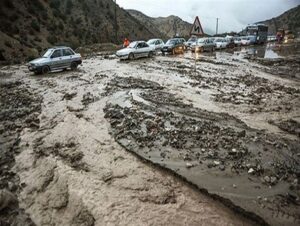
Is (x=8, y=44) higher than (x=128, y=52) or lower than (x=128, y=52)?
higher

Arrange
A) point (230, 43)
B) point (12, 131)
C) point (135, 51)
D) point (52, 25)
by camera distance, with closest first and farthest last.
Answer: point (12, 131) < point (135, 51) < point (52, 25) < point (230, 43)

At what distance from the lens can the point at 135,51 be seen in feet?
82.7

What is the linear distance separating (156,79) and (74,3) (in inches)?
1855

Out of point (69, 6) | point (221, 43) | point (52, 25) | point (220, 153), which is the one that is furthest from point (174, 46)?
point (69, 6)

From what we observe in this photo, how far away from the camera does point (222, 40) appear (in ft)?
141

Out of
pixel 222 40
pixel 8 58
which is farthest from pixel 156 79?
pixel 222 40

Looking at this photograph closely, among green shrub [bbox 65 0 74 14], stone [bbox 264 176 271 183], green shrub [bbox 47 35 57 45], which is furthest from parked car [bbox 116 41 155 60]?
green shrub [bbox 65 0 74 14]

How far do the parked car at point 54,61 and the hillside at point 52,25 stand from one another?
823cm

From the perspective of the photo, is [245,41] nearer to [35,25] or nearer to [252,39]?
[252,39]

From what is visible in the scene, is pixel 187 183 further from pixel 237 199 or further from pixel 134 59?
pixel 134 59

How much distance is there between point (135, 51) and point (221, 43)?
2158cm

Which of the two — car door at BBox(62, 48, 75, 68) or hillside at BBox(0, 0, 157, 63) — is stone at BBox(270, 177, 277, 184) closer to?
car door at BBox(62, 48, 75, 68)

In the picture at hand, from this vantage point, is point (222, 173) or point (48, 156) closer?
point (222, 173)

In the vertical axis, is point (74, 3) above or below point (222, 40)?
above
